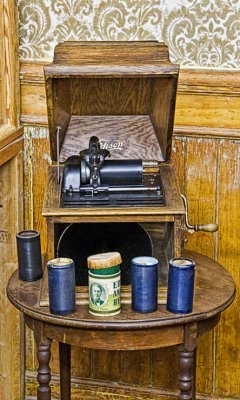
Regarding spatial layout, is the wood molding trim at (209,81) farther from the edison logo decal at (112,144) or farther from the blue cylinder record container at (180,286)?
the blue cylinder record container at (180,286)

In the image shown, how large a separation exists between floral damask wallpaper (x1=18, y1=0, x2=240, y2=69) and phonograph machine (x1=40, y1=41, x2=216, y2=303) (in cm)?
40

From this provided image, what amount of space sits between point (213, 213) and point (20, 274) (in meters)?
0.97

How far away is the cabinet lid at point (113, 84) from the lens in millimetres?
2855

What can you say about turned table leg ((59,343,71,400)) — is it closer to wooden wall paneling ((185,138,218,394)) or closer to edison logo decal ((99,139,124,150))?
wooden wall paneling ((185,138,218,394))

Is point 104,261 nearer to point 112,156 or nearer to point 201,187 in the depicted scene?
point 112,156

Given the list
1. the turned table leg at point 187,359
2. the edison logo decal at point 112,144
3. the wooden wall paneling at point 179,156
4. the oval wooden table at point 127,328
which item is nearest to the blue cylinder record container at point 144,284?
the oval wooden table at point 127,328

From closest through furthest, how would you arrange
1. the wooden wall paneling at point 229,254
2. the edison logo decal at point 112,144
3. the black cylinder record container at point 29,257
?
the black cylinder record container at point 29,257 → the edison logo decal at point 112,144 → the wooden wall paneling at point 229,254

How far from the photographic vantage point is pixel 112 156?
328 centimetres

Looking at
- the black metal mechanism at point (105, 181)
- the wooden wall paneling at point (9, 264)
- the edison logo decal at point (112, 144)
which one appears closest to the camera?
the black metal mechanism at point (105, 181)

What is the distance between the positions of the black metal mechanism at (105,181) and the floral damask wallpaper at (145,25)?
70cm

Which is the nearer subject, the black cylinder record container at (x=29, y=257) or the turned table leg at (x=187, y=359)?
the turned table leg at (x=187, y=359)

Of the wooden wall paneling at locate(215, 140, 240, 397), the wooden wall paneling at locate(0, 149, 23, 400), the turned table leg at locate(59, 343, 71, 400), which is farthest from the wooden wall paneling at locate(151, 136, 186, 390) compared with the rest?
the wooden wall paneling at locate(0, 149, 23, 400)

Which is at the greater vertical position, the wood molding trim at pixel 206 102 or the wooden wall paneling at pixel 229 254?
the wood molding trim at pixel 206 102

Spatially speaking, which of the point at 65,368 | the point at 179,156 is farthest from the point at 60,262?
the point at 179,156
